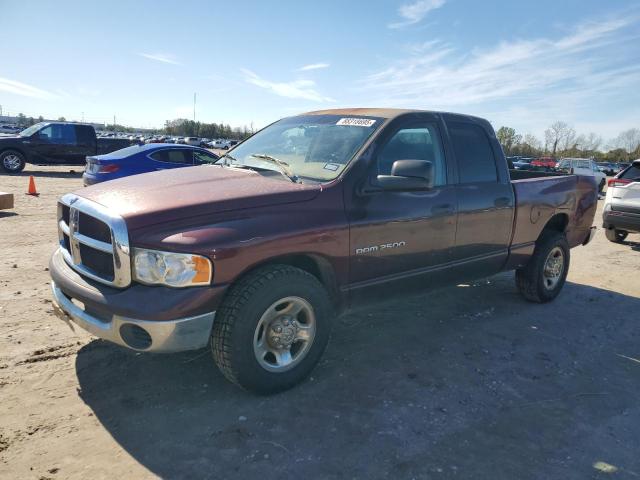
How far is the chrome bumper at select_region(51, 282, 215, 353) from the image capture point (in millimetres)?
2783

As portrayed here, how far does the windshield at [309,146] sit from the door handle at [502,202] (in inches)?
61.9

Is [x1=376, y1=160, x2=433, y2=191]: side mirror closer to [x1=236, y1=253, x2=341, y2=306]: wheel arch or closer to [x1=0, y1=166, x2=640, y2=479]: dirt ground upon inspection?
[x1=236, y1=253, x2=341, y2=306]: wheel arch

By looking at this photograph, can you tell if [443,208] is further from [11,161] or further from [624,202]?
[11,161]

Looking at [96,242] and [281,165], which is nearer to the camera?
[96,242]

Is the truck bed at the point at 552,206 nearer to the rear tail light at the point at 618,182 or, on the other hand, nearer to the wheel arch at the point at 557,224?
the wheel arch at the point at 557,224

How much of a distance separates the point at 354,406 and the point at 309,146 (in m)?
2.09

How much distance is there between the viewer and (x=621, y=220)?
9.21 meters

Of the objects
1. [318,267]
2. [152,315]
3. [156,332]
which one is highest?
[318,267]

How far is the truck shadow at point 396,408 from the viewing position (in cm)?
271

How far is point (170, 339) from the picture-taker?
2814 millimetres

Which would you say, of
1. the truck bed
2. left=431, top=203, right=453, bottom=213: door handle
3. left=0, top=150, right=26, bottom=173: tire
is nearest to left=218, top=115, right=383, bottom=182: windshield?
left=431, top=203, right=453, bottom=213: door handle

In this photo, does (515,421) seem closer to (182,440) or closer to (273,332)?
(273,332)

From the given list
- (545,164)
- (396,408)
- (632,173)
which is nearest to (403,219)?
(396,408)

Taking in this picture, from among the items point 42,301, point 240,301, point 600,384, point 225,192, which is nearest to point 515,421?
point 600,384
